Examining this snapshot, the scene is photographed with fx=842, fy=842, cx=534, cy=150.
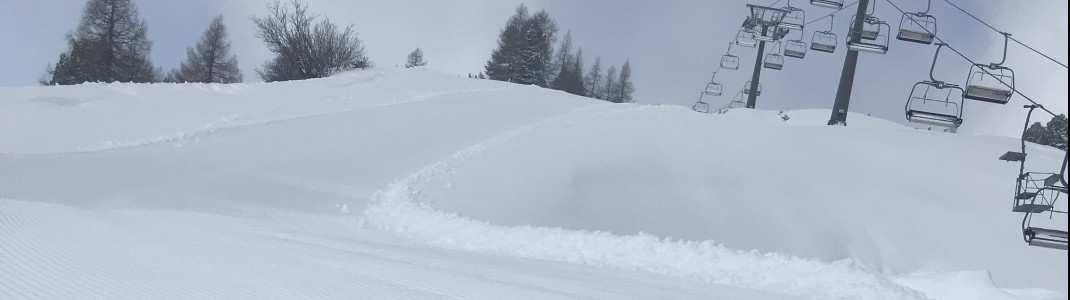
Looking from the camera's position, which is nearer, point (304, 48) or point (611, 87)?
point (304, 48)

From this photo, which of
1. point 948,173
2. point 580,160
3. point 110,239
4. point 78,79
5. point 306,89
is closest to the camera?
point 110,239

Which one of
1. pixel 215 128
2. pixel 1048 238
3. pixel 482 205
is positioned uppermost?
pixel 1048 238

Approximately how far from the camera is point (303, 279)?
7.01 meters

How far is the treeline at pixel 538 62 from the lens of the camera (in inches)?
2603

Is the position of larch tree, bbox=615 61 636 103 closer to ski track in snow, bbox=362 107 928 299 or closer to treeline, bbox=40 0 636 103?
treeline, bbox=40 0 636 103

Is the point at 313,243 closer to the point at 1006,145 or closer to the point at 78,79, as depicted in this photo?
the point at 1006,145

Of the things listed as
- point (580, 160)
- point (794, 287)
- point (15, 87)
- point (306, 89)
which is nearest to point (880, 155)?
point (580, 160)

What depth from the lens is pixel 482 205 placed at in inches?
653

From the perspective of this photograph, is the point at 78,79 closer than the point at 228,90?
No

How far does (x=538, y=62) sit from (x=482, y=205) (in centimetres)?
5018

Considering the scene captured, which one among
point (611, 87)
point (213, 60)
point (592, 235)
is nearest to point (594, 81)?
point (611, 87)

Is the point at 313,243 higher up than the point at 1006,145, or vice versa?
the point at 1006,145

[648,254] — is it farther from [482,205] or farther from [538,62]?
[538,62]

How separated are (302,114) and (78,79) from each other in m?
27.2
